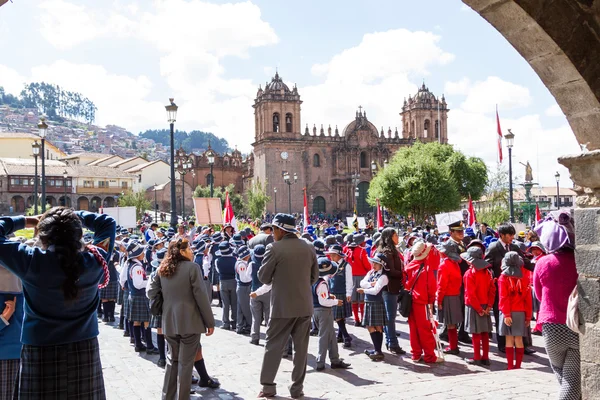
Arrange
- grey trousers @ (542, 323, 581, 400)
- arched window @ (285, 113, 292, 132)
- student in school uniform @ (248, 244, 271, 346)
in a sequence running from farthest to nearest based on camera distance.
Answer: arched window @ (285, 113, 292, 132)
student in school uniform @ (248, 244, 271, 346)
grey trousers @ (542, 323, 581, 400)

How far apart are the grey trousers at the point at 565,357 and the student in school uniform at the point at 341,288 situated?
4.93m

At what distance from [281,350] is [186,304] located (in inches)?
47.6

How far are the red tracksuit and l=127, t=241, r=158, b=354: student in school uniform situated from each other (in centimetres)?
418

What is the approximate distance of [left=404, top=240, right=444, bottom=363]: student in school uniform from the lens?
28.1 ft

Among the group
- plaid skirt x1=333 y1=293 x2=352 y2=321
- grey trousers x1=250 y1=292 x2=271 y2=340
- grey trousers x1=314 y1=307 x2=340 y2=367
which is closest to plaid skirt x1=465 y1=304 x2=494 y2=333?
grey trousers x1=314 y1=307 x2=340 y2=367

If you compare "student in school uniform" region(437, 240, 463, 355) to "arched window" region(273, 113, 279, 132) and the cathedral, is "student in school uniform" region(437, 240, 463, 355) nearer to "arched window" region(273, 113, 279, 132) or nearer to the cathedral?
the cathedral

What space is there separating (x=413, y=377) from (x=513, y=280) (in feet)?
6.20

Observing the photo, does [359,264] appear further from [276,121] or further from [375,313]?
[276,121]

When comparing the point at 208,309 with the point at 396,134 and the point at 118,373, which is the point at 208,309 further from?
the point at 396,134

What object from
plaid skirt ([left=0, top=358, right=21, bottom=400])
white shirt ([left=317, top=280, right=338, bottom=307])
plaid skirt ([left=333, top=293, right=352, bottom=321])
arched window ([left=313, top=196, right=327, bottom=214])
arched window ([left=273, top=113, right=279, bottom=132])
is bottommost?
plaid skirt ([left=333, top=293, right=352, bottom=321])

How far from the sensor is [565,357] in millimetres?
4949

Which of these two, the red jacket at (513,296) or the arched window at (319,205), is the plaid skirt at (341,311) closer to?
the red jacket at (513,296)

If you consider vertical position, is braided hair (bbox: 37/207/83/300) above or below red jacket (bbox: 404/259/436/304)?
above

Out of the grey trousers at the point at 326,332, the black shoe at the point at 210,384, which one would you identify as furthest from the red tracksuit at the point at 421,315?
the black shoe at the point at 210,384
